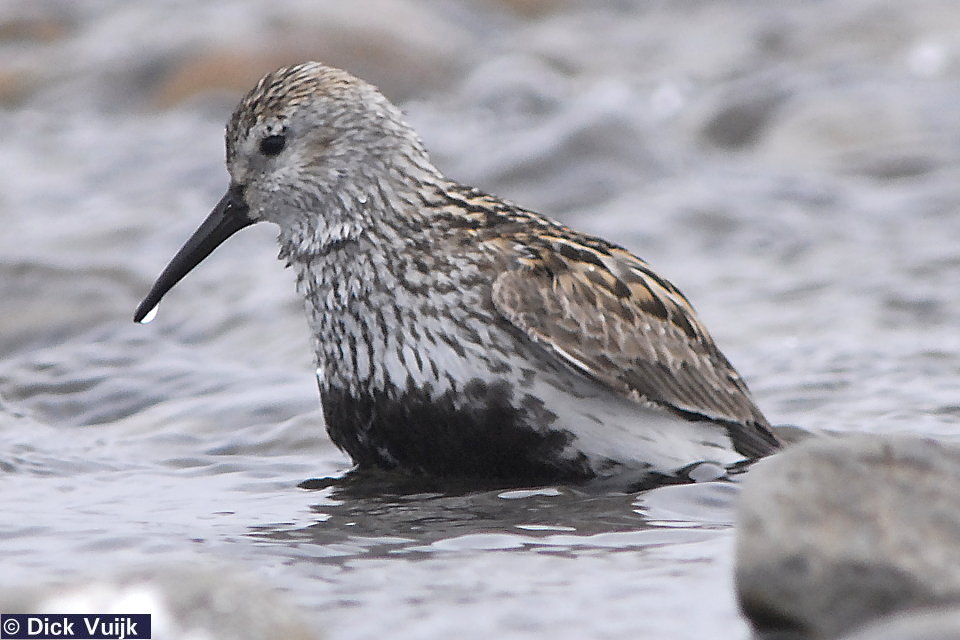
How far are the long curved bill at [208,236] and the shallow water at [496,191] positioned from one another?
→ 0.66 m

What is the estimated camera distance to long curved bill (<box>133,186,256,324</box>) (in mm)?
6297

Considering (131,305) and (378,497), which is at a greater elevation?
(131,305)

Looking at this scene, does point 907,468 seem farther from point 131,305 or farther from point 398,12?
point 398,12

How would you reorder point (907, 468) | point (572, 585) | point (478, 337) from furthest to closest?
point (478, 337), point (572, 585), point (907, 468)

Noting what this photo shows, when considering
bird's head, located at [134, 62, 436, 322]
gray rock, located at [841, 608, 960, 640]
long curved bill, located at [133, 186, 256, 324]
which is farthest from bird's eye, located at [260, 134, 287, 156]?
gray rock, located at [841, 608, 960, 640]

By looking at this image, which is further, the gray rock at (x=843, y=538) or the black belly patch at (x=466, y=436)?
the black belly patch at (x=466, y=436)

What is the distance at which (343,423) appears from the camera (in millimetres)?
5812

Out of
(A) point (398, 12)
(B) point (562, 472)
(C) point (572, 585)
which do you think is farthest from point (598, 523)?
(A) point (398, 12)

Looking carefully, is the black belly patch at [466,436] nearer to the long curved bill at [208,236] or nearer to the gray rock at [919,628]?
the long curved bill at [208,236]

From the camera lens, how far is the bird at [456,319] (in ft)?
18.5

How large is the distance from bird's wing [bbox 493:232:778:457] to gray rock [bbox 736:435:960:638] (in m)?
1.77

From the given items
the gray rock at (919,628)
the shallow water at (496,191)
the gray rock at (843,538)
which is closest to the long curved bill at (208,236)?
the shallow water at (496,191)

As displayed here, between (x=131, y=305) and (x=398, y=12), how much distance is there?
5.99m

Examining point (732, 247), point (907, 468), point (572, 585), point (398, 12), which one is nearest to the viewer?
point (907, 468)
